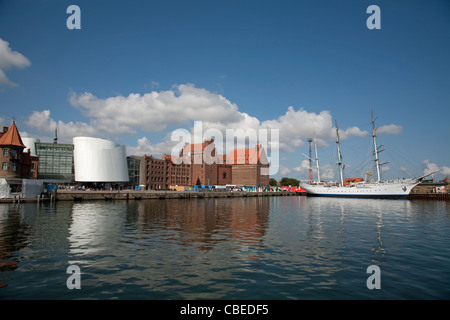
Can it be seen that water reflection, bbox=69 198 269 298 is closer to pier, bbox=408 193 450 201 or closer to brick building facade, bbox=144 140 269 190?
pier, bbox=408 193 450 201

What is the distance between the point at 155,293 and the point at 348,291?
7283 mm

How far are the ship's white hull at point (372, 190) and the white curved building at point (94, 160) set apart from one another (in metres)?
80.2

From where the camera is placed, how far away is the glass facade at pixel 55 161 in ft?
324

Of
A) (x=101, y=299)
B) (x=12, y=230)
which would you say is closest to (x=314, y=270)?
(x=101, y=299)

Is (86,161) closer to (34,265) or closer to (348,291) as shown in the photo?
(34,265)

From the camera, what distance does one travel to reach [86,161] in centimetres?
10006

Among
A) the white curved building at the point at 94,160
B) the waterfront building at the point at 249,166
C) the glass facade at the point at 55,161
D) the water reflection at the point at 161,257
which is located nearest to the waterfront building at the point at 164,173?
the white curved building at the point at 94,160

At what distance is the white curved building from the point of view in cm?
9975

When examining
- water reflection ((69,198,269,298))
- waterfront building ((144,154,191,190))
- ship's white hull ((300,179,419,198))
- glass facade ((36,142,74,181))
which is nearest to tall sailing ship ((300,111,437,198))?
ship's white hull ((300,179,419,198))

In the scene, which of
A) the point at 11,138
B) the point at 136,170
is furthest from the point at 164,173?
the point at 11,138

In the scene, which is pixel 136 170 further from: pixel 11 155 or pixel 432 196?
pixel 432 196

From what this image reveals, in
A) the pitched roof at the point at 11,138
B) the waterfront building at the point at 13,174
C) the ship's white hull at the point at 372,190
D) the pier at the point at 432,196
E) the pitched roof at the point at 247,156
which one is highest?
the pitched roof at the point at 247,156

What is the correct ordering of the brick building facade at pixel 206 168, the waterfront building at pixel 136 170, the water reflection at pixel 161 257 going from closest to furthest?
the water reflection at pixel 161 257, the waterfront building at pixel 136 170, the brick building facade at pixel 206 168

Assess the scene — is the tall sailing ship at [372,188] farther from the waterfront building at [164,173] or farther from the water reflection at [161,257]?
the water reflection at [161,257]
